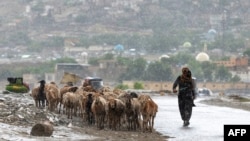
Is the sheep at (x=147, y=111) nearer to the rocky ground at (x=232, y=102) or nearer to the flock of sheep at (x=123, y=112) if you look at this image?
the flock of sheep at (x=123, y=112)

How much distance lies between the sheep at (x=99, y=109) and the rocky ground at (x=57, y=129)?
0.52ft

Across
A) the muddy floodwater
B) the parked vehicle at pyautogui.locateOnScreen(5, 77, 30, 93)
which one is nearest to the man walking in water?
the muddy floodwater

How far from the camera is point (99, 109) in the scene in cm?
1694

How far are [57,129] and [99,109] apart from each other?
54.3 inches

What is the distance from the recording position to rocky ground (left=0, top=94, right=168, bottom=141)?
47.4 ft

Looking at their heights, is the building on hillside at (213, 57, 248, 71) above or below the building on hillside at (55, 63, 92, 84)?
above

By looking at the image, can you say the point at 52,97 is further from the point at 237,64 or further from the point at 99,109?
the point at 237,64

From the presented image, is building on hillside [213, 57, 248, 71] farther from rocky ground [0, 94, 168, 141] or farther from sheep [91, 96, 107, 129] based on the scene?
sheep [91, 96, 107, 129]

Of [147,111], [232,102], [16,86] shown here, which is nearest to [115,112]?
[147,111]

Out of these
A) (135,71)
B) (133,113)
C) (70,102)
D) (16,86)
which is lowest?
(133,113)

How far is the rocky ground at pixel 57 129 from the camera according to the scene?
1446 centimetres

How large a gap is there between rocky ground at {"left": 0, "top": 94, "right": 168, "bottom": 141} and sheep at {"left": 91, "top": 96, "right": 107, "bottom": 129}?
0.16 meters

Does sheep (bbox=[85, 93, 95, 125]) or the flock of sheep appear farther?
sheep (bbox=[85, 93, 95, 125])

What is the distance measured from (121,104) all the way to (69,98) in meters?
3.05
